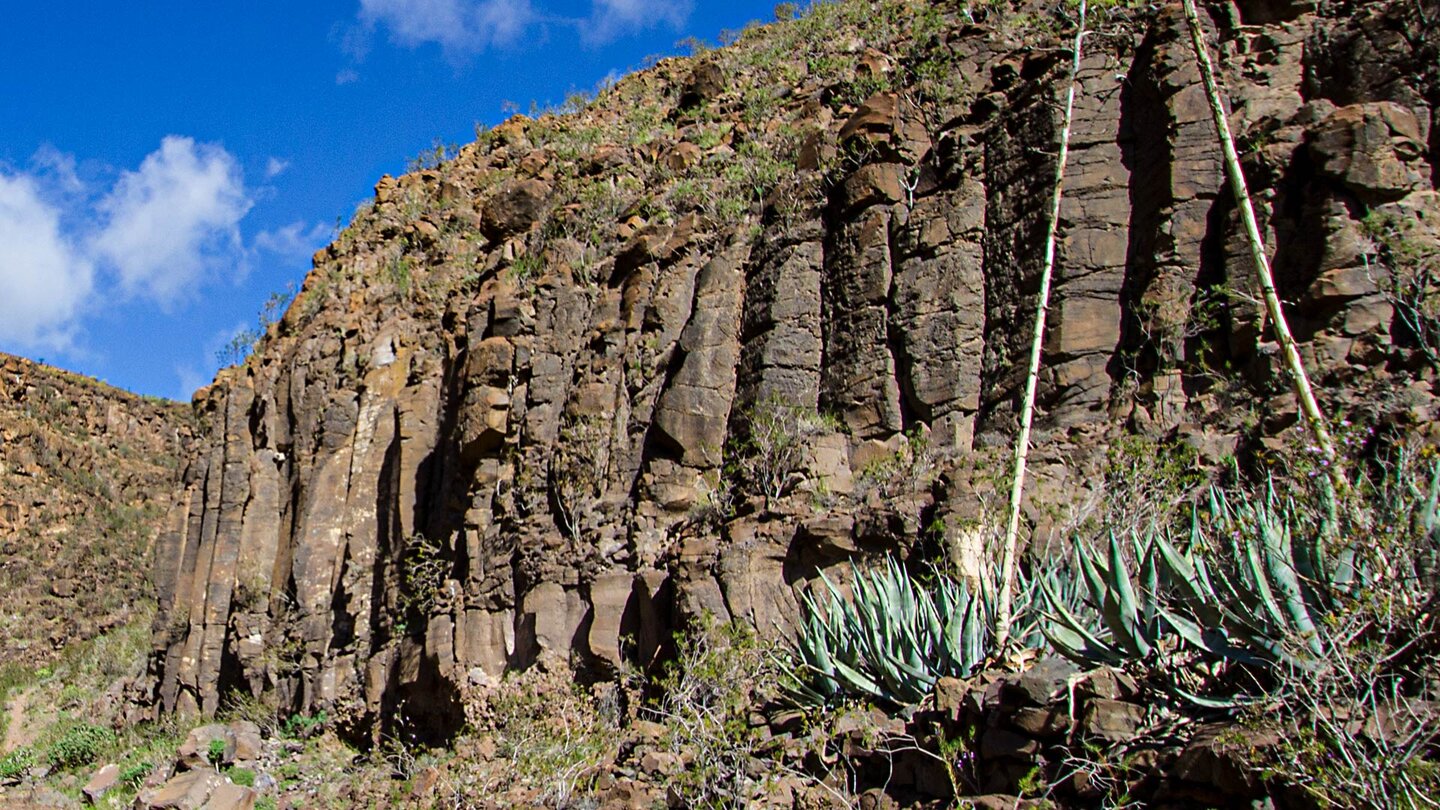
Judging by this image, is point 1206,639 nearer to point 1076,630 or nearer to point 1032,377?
point 1076,630

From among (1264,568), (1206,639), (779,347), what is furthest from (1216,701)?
(779,347)

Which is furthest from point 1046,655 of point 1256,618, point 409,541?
point 409,541

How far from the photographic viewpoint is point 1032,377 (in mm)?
12125

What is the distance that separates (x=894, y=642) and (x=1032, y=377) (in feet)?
12.6

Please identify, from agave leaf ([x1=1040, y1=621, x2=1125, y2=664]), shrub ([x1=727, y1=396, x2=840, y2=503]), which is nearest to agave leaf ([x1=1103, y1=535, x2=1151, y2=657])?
agave leaf ([x1=1040, y1=621, x2=1125, y2=664])

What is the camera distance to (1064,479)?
11492 millimetres

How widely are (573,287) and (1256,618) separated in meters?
13.1

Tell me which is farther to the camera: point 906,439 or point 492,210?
point 492,210

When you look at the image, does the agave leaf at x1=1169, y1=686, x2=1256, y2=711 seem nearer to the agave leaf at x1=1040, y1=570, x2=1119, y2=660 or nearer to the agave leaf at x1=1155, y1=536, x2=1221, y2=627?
the agave leaf at x1=1155, y1=536, x2=1221, y2=627

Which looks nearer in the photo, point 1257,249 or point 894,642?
point 894,642

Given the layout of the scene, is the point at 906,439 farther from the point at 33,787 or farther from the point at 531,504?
the point at 33,787

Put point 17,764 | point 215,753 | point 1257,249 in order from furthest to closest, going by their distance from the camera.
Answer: point 17,764 < point 215,753 < point 1257,249

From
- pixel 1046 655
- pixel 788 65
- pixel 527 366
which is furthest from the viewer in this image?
pixel 788 65

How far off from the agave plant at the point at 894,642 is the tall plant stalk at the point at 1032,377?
169 mm
